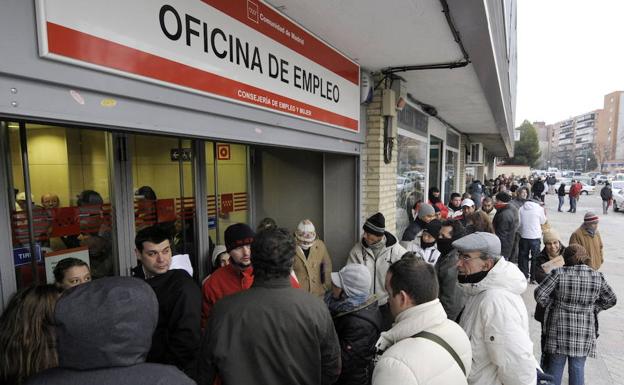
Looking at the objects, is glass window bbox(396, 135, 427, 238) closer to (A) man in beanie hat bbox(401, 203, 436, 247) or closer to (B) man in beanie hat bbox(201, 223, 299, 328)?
(A) man in beanie hat bbox(401, 203, 436, 247)

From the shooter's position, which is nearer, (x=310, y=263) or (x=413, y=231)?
(x=310, y=263)

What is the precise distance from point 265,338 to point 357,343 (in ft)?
2.81

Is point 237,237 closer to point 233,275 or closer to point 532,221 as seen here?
point 233,275

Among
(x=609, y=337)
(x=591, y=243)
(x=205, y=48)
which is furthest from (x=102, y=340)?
(x=609, y=337)

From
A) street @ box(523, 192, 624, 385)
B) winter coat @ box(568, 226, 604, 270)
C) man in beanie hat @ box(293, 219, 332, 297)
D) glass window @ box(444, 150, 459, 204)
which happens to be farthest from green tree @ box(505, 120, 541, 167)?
man in beanie hat @ box(293, 219, 332, 297)

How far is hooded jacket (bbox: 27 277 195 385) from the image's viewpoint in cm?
97

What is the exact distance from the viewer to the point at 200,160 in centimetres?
357

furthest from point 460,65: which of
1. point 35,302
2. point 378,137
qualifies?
point 35,302

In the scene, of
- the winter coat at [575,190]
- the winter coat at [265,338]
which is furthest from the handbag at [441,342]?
the winter coat at [575,190]

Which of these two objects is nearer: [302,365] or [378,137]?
[302,365]

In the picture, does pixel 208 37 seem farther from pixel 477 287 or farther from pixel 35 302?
pixel 477 287

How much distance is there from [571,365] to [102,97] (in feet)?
13.2

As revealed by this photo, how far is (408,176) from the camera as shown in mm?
6855

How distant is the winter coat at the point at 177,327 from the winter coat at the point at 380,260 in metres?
1.76
